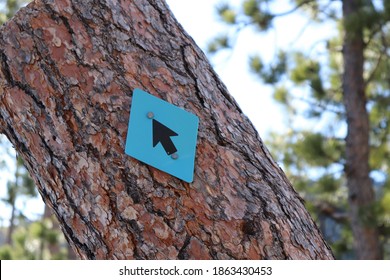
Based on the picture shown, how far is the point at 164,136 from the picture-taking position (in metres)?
1.00

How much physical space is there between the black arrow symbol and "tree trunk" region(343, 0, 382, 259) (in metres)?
3.79

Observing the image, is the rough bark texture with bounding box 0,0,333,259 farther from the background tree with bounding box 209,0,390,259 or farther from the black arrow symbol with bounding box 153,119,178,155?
the background tree with bounding box 209,0,390,259

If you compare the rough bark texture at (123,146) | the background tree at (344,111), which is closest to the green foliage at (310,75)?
the background tree at (344,111)

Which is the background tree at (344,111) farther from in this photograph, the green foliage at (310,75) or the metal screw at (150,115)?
the metal screw at (150,115)

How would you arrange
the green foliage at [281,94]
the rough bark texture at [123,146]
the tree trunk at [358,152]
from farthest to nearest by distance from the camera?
the green foliage at [281,94]
the tree trunk at [358,152]
the rough bark texture at [123,146]

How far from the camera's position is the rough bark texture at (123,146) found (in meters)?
0.95

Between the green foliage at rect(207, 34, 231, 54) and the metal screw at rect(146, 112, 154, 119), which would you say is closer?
the metal screw at rect(146, 112, 154, 119)

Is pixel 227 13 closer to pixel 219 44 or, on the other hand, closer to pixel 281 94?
pixel 219 44

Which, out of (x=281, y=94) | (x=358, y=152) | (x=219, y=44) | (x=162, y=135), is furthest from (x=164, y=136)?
(x=281, y=94)

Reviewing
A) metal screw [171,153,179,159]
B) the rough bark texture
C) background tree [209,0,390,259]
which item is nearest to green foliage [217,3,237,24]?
background tree [209,0,390,259]

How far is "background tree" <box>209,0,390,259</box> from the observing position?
15.5 ft

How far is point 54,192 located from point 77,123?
104 mm

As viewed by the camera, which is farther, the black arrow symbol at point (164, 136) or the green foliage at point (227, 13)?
the green foliage at point (227, 13)

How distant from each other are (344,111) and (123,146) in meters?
4.24
